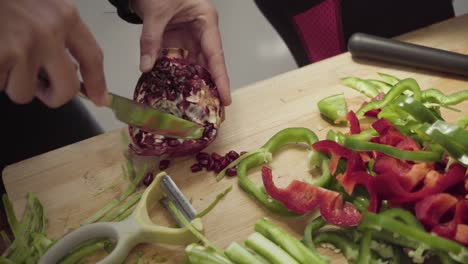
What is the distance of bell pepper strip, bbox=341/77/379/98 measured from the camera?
206cm

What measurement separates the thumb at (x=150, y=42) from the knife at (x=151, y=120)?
24 centimetres

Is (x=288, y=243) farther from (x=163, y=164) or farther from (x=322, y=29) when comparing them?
(x=322, y=29)

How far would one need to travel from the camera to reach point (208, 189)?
179 centimetres

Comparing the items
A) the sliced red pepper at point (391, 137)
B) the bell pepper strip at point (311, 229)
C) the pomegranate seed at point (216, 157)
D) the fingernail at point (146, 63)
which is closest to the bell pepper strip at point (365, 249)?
the bell pepper strip at point (311, 229)

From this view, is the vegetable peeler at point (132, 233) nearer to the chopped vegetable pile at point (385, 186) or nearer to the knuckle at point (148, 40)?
the chopped vegetable pile at point (385, 186)

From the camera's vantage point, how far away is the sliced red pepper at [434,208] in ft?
4.98

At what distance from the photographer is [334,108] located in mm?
1969

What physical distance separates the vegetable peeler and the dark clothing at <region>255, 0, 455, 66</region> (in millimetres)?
1328

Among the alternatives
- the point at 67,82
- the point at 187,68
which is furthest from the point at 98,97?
the point at 187,68

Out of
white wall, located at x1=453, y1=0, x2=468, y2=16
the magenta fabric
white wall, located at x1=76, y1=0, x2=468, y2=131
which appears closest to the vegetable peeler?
the magenta fabric

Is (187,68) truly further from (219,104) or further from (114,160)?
(114,160)

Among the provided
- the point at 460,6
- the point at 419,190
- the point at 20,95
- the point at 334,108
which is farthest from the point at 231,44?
the point at 20,95

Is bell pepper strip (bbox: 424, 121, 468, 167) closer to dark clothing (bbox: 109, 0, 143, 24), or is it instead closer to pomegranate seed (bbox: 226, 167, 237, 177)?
pomegranate seed (bbox: 226, 167, 237, 177)

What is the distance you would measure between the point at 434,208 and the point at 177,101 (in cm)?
90
